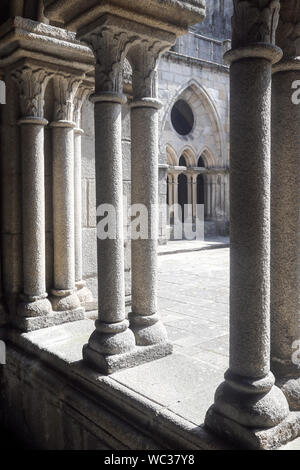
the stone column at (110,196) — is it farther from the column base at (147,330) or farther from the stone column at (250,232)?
the stone column at (250,232)

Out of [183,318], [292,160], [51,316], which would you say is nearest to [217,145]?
[183,318]

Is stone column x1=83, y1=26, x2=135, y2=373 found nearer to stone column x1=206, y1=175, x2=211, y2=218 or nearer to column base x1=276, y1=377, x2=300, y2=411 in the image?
column base x1=276, y1=377, x2=300, y2=411

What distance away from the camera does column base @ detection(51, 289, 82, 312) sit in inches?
127

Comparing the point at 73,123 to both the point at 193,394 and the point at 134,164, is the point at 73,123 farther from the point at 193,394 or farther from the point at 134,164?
the point at 193,394

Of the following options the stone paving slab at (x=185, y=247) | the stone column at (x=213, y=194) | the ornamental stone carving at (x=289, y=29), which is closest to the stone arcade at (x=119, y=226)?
the ornamental stone carving at (x=289, y=29)

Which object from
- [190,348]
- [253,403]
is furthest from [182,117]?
[253,403]

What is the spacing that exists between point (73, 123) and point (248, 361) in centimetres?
227

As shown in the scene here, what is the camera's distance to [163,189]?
10500mm

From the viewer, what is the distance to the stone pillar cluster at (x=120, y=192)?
229 cm

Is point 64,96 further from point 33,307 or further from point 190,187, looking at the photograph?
point 190,187

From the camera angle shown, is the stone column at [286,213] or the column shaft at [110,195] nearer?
the stone column at [286,213]

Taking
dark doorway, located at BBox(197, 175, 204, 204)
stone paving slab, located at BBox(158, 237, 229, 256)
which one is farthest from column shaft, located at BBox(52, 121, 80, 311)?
dark doorway, located at BBox(197, 175, 204, 204)

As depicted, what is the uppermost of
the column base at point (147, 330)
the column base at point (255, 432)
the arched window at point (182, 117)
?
the arched window at point (182, 117)

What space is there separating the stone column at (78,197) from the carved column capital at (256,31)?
2038 mm
